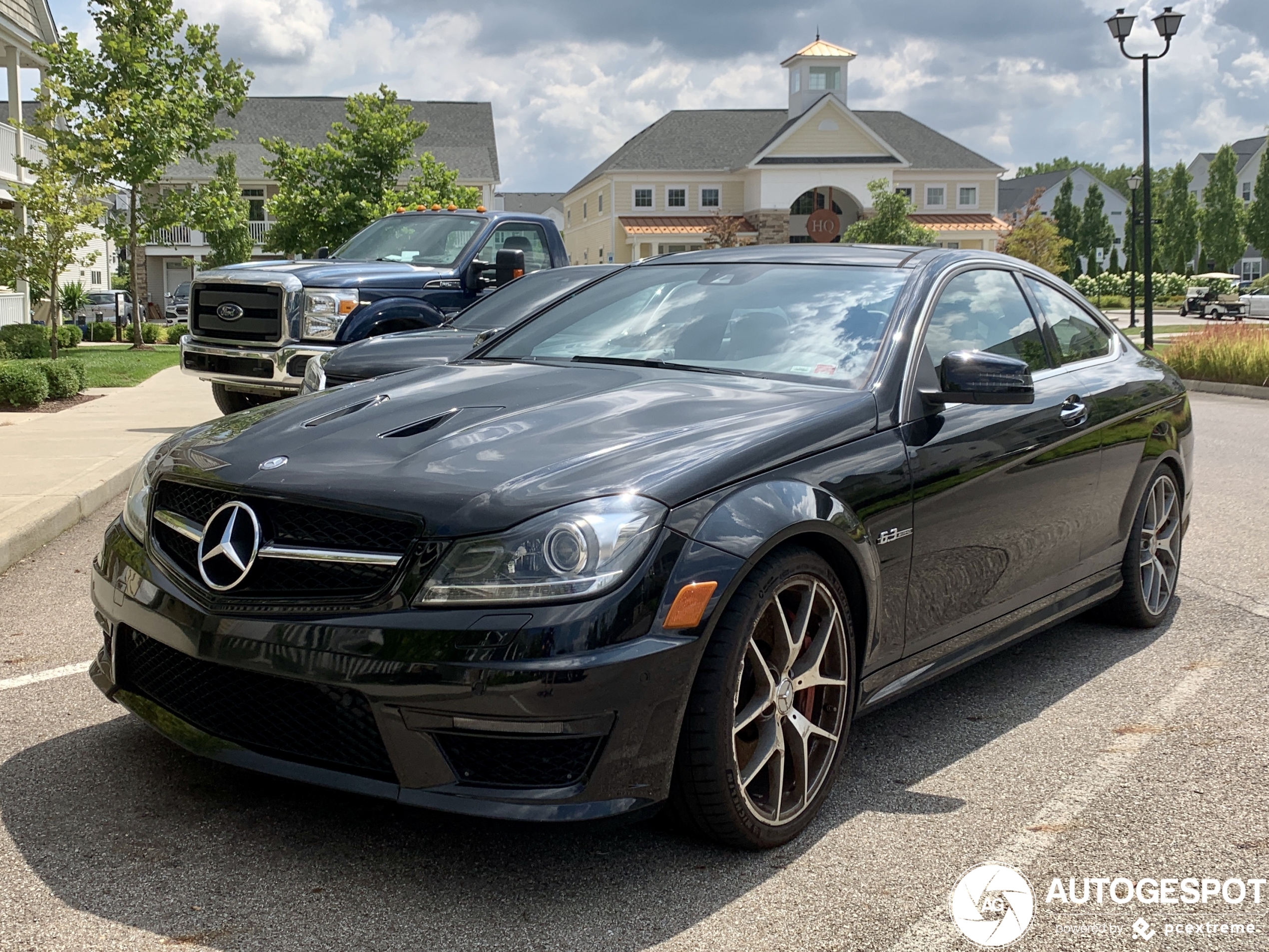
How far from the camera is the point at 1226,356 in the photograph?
19734mm

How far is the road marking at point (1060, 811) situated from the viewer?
2951mm

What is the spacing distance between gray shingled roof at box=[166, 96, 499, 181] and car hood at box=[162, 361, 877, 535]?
60.1m

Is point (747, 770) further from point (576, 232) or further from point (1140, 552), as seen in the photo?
point (576, 232)

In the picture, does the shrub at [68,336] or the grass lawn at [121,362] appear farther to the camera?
the shrub at [68,336]

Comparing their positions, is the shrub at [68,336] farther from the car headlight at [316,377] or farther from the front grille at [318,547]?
the front grille at [318,547]

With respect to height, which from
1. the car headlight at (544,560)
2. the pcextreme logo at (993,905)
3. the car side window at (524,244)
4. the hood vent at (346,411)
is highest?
the car side window at (524,244)

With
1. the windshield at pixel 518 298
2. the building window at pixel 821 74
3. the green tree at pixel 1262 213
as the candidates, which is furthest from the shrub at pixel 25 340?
the green tree at pixel 1262 213

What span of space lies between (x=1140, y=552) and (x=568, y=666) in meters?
3.43

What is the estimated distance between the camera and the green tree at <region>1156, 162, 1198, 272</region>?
92.7 metres

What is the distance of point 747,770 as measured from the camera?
327cm

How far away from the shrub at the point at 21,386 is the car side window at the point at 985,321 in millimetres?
11690

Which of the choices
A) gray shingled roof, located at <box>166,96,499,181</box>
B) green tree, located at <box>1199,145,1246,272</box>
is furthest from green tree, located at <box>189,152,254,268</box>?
green tree, located at <box>1199,145,1246,272</box>

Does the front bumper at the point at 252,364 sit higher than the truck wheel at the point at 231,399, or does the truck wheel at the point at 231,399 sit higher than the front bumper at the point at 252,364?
the front bumper at the point at 252,364

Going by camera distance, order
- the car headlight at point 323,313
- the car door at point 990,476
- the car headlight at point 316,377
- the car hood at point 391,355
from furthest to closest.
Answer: the car headlight at point 323,313, the car headlight at point 316,377, the car hood at point 391,355, the car door at point 990,476
